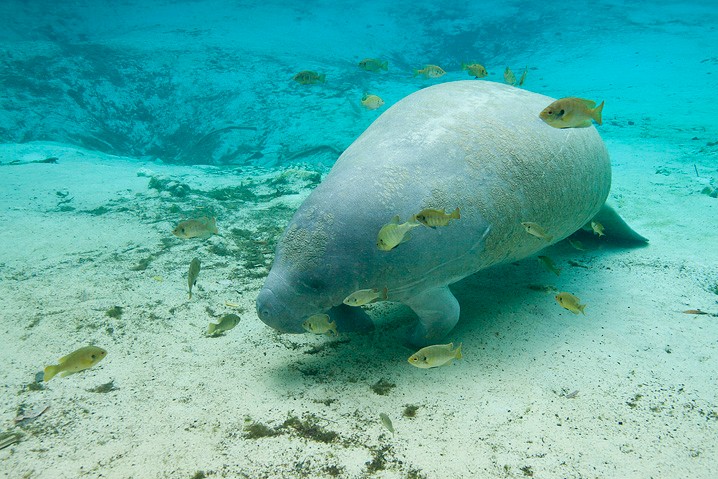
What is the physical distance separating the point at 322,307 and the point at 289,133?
11.3 meters

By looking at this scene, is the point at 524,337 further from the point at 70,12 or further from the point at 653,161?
the point at 70,12

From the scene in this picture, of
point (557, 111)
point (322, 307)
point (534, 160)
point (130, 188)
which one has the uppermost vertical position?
point (557, 111)

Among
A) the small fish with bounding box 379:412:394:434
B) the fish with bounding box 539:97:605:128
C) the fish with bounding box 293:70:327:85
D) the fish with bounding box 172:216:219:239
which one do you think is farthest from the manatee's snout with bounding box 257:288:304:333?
the fish with bounding box 293:70:327:85

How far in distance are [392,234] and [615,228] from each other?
4.13m

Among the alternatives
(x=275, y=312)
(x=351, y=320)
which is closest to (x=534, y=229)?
(x=351, y=320)

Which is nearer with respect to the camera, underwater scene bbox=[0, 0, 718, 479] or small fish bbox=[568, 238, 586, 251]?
underwater scene bbox=[0, 0, 718, 479]

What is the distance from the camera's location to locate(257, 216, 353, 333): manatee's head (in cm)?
314

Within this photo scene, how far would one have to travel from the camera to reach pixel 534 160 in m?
3.72

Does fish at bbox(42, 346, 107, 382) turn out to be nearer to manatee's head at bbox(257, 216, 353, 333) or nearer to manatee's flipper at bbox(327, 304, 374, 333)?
manatee's head at bbox(257, 216, 353, 333)

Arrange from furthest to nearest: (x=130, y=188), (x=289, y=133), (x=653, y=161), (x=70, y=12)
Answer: (x=70, y=12) < (x=289, y=133) < (x=653, y=161) < (x=130, y=188)

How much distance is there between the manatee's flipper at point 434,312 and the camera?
3.45 meters

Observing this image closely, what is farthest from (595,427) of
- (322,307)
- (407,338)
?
(322,307)

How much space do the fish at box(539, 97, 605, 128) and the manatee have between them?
1.66ft

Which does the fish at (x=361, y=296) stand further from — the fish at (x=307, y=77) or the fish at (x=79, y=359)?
the fish at (x=307, y=77)
